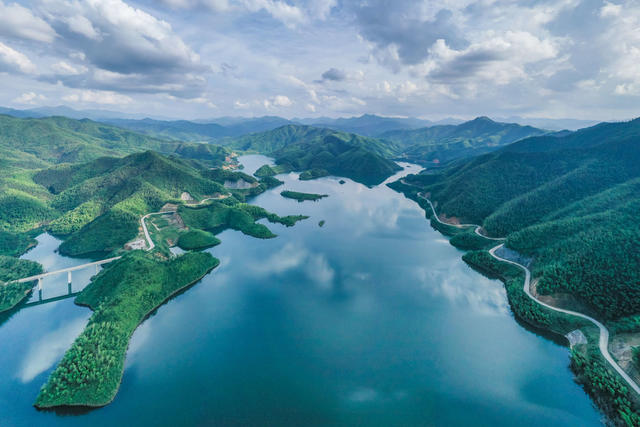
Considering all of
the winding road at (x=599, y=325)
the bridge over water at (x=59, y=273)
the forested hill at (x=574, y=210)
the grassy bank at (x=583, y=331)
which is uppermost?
the forested hill at (x=574, y=210)

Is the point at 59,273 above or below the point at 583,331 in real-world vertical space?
below

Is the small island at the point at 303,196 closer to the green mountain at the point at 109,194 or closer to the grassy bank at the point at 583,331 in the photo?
the green mountain at the point at 109,194

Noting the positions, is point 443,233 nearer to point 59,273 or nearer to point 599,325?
point 599,325

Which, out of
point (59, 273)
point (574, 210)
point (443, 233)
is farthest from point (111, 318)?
point (574, 210)

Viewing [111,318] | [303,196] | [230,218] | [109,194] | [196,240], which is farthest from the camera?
[303,196]

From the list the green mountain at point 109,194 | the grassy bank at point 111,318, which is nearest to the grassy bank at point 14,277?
the green mountain at point 109,194

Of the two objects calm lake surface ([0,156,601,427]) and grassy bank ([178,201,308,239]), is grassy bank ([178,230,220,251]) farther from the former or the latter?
calm lake surface ([0,156,601,427])
